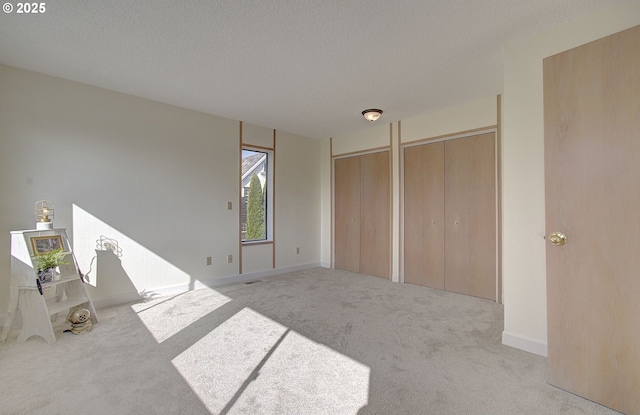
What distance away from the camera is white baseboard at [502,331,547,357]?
88.7 inches

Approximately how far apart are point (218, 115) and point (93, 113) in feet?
4.90

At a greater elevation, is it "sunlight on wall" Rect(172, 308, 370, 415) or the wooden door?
the wooden door

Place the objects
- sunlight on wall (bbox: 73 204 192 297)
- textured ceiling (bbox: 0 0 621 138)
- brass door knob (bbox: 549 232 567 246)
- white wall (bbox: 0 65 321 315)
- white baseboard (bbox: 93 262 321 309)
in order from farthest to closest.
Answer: white baseboard (bbox: 93 262 321 309) < sunlight on wall (bbox: 73 204 192 297) < white wall (bbox: 0 65 321 315) < textured ceiling (bbox: 0 0 621 138) < brass door knob (bbox: 549 232 567 246)

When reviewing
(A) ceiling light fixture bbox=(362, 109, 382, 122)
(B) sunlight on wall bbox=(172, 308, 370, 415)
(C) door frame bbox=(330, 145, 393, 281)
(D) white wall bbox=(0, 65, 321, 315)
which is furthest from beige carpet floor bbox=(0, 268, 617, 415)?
(A) ceiling light fixture bbox=(362, 109, 382, 122)

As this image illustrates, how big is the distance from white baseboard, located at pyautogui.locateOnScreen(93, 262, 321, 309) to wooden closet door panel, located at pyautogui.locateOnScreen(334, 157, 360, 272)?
824 mm

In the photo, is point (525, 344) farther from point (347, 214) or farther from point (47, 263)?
point (47, 263)

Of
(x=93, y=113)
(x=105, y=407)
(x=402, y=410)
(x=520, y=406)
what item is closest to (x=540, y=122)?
(x=520, y=406)

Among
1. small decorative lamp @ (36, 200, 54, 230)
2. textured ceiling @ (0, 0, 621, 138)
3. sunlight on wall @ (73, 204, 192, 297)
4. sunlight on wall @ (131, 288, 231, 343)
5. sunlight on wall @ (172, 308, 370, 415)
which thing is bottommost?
sunlight on wall @ (172, 308, 370, 415)

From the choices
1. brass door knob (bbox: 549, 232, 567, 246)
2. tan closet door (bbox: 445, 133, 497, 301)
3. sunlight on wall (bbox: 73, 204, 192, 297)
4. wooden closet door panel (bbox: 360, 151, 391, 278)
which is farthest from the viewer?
wooden closet door panel (bbox: 360, 151, 391, 278)

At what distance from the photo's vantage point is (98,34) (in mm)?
2275

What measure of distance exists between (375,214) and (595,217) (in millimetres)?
3348

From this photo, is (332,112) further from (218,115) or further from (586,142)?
(586,142)

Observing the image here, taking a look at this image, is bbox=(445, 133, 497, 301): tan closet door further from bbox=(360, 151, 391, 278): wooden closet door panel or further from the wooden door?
the wooden door

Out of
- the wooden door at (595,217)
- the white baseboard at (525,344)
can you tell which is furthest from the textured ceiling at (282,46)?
the white baseboard at (525,344)
